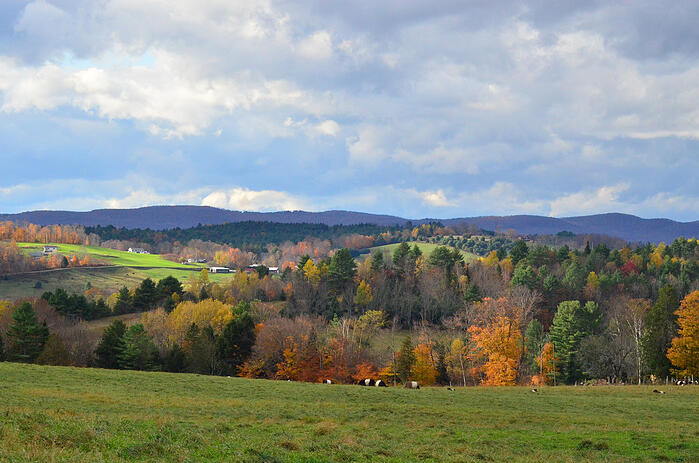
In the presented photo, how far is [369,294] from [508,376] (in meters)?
77.2

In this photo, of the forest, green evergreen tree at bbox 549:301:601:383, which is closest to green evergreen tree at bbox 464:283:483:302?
the forest

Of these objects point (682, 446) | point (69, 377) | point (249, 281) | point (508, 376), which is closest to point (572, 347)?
point (508, 376)

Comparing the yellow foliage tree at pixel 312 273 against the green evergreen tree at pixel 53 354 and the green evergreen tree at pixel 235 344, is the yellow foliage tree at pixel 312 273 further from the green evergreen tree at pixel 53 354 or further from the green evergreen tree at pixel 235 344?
the green evergreen tree at pixel 53 354

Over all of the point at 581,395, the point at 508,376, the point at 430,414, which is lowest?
the point at 508,376

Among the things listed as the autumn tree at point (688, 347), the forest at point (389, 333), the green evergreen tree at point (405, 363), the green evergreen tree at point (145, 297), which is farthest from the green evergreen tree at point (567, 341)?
the green evergreen tree at point (145, 297)

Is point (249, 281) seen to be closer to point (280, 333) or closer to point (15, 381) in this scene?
point (280, 333)

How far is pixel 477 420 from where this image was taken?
105ft

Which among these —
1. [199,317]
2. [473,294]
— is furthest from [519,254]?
[199,317]

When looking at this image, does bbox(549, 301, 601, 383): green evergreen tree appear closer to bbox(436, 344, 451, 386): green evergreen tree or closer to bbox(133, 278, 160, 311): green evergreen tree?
bbox(436, 344, 451, 386): green evergreen tree

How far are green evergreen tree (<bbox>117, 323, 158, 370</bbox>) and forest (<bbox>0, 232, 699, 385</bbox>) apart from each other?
0.62 feet

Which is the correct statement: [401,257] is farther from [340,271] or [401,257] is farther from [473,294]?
[473,294]

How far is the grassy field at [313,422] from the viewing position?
57.5 ft

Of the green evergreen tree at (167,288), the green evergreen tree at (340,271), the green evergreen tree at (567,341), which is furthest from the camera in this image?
the green evergreen tree at (340,271)

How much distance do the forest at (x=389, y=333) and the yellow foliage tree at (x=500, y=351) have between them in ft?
0.65
